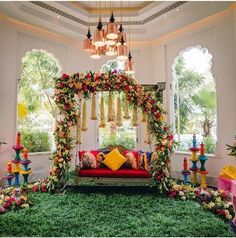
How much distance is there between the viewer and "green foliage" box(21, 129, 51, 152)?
597 centimetres

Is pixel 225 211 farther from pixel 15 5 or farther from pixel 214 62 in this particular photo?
pixel 15 5

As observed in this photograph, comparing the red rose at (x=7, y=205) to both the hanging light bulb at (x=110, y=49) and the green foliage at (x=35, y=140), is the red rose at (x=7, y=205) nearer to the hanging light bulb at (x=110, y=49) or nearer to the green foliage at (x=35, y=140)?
the green foliage at (x=35, y=140)

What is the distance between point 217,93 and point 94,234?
4.35 meters

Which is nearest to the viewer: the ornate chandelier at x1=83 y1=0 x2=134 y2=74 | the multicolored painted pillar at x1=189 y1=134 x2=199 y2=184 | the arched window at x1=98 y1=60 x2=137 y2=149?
the ornate chandelier at x1=83 y1=0 x2=134 y2=74

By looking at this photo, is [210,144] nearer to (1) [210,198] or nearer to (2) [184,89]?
(2) [184,89]

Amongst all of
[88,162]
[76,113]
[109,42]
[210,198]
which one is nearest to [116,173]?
[88,162]

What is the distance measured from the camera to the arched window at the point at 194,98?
568 centimetres

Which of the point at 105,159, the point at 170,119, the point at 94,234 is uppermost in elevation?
the point at 170,119

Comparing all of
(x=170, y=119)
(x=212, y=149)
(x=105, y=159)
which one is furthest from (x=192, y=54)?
(x=105, y=159)

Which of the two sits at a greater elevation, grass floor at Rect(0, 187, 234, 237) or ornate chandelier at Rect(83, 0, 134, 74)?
ornate chandelier at Rect(83, 0, 134, 74)

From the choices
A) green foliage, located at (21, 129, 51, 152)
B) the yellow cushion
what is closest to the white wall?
green foliage, located at (21, 129, 51, 152)

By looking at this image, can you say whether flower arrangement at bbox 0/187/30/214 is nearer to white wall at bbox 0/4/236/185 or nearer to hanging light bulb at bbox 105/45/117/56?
white wall at bbox 0/4/236/185

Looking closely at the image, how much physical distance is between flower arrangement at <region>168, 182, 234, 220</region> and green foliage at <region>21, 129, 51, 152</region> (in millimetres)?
3752

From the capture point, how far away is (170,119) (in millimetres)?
6426
